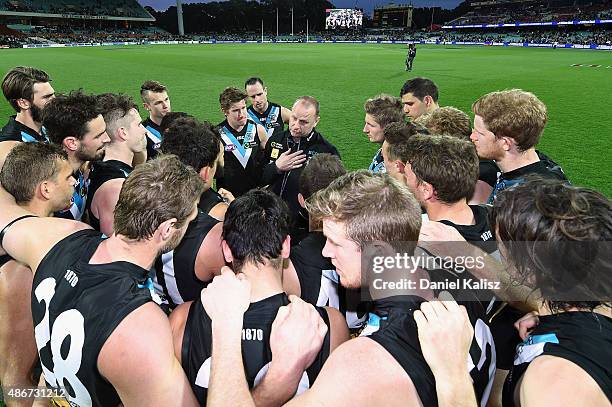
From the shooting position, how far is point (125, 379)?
1.74m

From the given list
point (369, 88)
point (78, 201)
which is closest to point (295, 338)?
point (78, 201)

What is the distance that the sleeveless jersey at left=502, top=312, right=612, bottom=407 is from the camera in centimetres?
138

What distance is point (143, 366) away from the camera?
5.61ft

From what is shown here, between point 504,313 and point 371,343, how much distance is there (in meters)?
1.43

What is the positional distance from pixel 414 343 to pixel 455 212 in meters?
1.37

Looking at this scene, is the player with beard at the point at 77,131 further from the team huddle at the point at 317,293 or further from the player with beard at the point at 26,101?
the player with beard at the point at 26,101

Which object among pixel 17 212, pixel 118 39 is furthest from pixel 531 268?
pixel 118 39

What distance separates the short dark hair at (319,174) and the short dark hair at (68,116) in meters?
2.23

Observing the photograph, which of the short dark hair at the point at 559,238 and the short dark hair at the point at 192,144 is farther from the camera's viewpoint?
the short dark hair at the point at 192,144

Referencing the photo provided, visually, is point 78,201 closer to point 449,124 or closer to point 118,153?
point 118,153

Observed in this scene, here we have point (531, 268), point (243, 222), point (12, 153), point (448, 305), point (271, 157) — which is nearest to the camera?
point (448, 305)

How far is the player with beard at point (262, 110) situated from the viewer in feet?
25.0

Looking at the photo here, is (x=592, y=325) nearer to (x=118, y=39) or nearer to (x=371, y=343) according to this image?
(x=371, y=343)

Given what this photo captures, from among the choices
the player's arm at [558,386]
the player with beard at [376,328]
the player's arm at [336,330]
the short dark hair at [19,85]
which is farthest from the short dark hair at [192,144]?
the short dark hair at [19,85]
